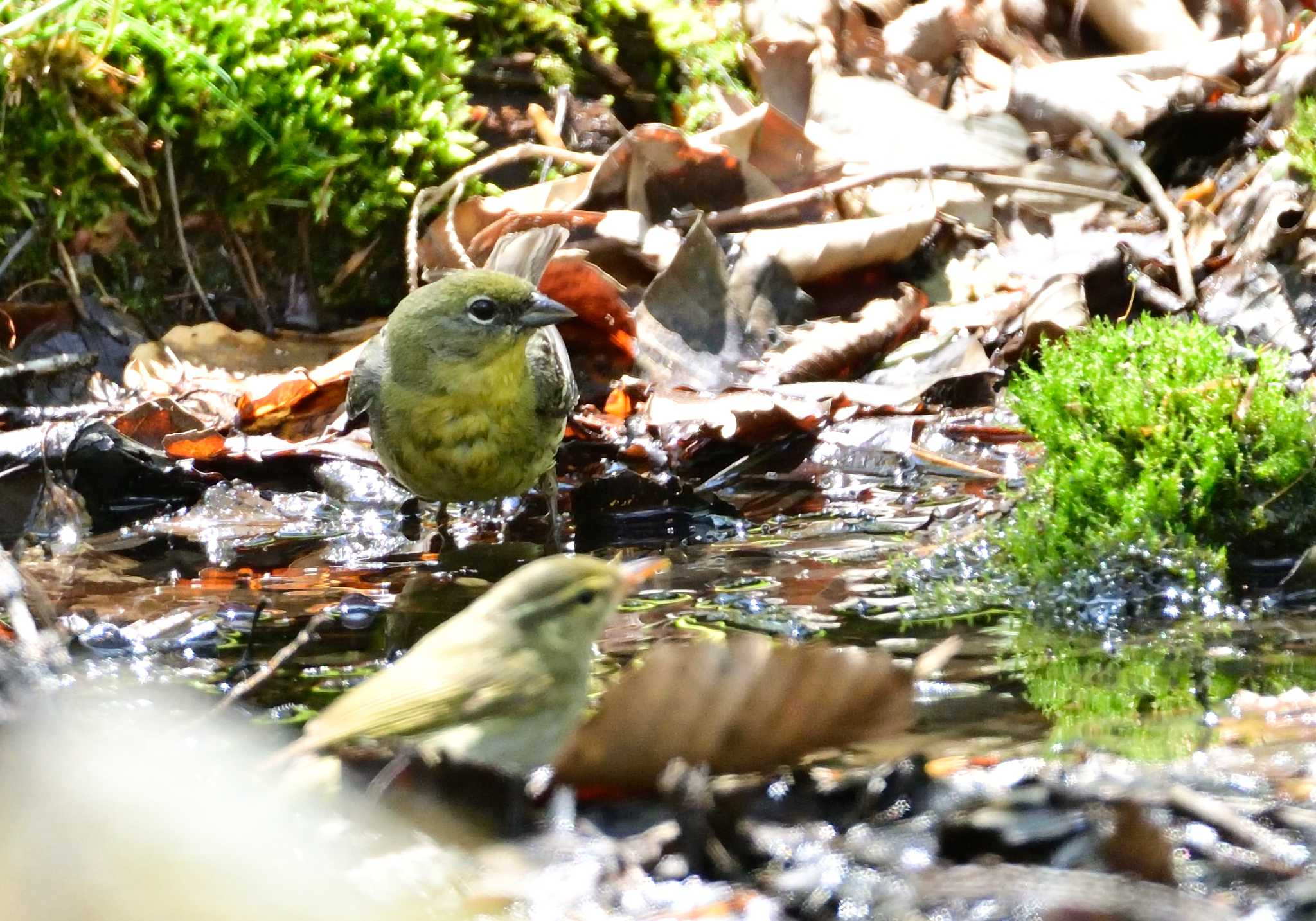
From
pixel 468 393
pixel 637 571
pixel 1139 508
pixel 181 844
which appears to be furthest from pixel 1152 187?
pixel 181 844

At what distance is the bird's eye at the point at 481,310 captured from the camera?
555cm

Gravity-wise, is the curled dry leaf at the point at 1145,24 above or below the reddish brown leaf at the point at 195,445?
above

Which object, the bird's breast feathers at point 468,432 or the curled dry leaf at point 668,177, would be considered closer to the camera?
the bird's breast feathers at point 468,432

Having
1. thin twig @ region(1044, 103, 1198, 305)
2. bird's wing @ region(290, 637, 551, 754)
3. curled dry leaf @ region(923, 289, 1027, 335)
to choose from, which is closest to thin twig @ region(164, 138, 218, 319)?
curled dry leaf @ region(923, 289, 1027, 335)

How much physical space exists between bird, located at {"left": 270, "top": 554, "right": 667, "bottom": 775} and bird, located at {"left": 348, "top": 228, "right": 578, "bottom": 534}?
2.56 metres

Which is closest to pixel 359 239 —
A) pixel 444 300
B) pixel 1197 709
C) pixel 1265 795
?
pixel 444 300

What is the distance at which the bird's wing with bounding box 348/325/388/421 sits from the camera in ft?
18.5

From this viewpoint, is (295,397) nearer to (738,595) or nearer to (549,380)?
(549,380)

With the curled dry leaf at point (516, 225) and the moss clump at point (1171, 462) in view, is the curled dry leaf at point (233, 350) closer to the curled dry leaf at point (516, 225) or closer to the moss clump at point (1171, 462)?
the curled dry leaf at point (516, 225)

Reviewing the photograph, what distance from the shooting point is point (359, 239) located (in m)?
7.26

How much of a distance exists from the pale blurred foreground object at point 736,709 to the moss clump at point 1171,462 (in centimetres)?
201

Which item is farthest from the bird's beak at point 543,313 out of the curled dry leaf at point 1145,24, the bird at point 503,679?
the curled dry leaf at point 1145,24

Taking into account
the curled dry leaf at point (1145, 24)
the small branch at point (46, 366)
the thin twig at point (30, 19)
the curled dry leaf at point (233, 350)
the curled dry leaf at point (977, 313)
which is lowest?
the curled dry leaf at point (233, 350)

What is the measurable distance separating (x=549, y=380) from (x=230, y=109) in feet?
7.16
